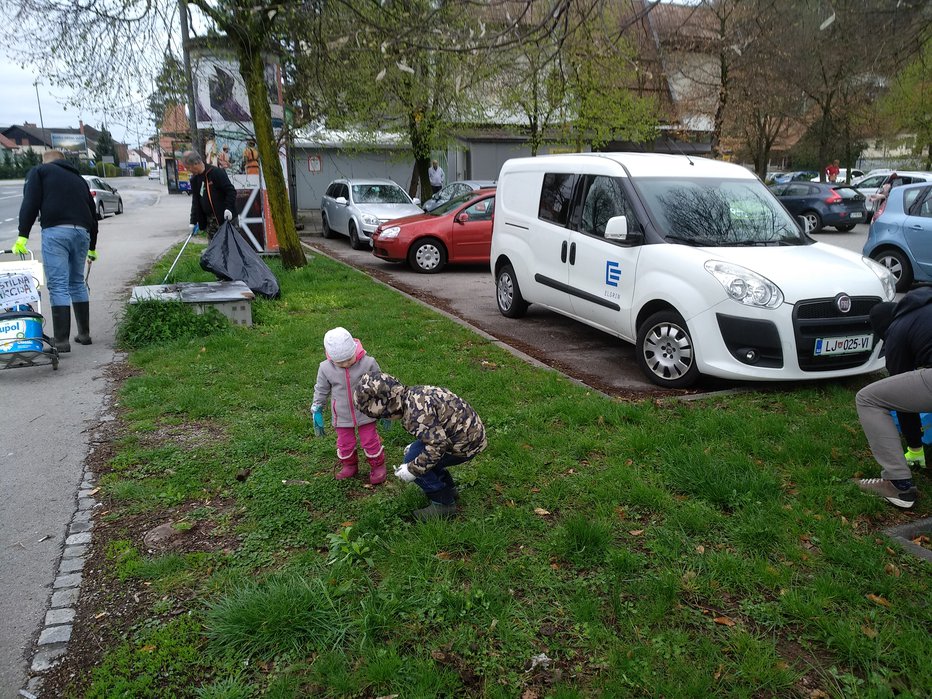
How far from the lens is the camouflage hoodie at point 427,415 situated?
360cm

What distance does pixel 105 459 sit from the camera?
4.84 meters

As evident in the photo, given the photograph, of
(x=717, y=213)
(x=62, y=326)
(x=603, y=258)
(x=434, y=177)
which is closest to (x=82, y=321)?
A: (x=62, y=326)

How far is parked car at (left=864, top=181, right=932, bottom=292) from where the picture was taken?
35.1ft

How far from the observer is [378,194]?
17.9 m

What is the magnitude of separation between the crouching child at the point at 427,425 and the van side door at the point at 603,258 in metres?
3.31

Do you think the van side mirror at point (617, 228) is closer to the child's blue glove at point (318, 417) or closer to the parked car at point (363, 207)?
the child's blue glove at point (318, 417)

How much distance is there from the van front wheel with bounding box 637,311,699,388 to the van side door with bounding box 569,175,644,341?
32 cm

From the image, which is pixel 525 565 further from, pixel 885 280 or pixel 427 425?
pixel 885 280

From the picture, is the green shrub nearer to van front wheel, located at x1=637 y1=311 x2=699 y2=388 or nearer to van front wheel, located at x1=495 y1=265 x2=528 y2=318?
van front wheel, located at x1=495 y1=265 x2=528 y2=318

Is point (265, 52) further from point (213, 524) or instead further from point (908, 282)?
point (908, 282)

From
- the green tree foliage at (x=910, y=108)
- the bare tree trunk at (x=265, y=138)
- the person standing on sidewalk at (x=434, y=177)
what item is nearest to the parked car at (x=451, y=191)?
the person standing on sidewalk at (x=434, y=177)

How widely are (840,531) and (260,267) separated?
26.5 ft

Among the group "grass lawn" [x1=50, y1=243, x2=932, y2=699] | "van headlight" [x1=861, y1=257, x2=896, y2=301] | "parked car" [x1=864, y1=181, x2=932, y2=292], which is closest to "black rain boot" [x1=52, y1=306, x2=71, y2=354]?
"grass lawn" [x1=50, y1=243, x2=932, y2=699]

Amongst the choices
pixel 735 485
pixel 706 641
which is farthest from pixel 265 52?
pixel 706 641
